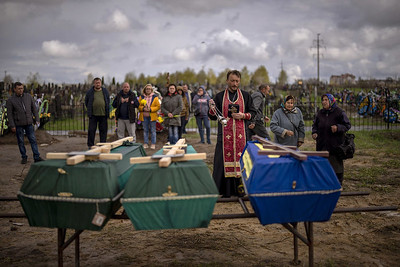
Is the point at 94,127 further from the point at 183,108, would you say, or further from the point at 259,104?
the point at 259,104

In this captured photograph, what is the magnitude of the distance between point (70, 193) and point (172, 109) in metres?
8.24

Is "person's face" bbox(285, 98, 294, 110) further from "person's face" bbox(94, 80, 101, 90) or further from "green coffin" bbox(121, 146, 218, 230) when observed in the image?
"person's face" bbox(94, 80, 101, 90)

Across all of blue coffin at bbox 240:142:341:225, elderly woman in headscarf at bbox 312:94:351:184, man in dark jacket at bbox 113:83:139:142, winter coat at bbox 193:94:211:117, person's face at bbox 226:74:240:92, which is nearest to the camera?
blue coffin at bbox 240:142:341:225

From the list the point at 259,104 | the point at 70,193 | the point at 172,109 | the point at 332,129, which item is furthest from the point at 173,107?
the point at 70,193

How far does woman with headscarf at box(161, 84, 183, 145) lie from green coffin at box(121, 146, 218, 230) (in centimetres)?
794

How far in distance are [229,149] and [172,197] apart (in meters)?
3.20

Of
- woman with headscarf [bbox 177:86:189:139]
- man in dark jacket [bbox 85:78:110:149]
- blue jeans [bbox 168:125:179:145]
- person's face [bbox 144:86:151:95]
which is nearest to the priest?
man in dark jacket [bbox 85:78:110:149]

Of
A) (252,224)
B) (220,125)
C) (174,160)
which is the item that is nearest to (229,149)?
(220,125)

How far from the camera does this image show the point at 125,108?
10.6 m

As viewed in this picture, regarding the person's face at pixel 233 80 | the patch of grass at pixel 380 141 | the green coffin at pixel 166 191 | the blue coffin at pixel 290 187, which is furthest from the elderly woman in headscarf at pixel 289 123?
the patch of grass at pixel 380 141

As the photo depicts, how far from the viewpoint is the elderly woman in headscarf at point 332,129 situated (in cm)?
577

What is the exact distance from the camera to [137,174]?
2.63 metres

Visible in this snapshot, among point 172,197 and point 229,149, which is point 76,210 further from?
point 229,149

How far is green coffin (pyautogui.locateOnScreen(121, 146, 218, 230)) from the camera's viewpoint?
8.62ft
